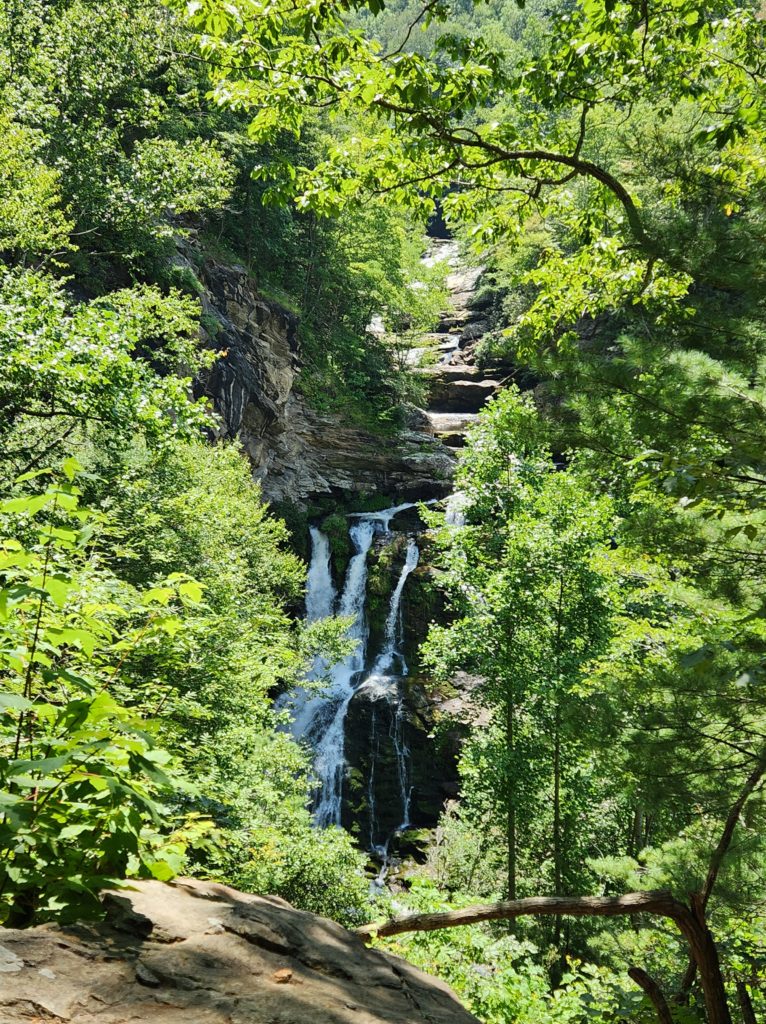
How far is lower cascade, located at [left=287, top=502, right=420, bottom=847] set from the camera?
1794 centimetres

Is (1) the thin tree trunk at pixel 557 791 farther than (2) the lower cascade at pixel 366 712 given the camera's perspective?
No

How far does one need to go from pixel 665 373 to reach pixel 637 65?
2.73 m

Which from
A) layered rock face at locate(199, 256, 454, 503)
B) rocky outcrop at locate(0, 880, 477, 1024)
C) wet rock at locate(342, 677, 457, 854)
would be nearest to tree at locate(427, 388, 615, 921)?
wet rock at locate(342, 677, 457, 854)

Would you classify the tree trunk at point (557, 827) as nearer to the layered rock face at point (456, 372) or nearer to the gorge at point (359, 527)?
the gorge at point (359, 527)

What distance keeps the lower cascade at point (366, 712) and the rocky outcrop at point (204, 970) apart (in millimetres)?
14220

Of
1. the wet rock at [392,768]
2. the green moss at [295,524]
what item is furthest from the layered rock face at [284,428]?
the wet rock at [392,768]

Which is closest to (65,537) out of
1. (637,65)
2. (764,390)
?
(764,390)

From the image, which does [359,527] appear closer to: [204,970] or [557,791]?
[557,791]

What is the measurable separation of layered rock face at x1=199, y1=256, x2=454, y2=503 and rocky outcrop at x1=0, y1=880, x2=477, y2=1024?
773 inches

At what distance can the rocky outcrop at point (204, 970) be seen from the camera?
1.51 meters

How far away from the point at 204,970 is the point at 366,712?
18.6m

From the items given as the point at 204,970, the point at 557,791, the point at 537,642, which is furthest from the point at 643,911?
the point at 537,642

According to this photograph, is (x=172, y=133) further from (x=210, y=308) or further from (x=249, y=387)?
(x=249, y=387)

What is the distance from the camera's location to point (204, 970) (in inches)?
72.7
